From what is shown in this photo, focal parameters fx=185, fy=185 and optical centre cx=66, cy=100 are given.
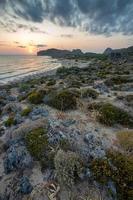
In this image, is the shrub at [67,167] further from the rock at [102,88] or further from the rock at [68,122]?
the rock at [102,88]

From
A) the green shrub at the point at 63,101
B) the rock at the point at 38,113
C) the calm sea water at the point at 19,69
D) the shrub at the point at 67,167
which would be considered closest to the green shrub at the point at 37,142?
the shrub at the point at 67,167

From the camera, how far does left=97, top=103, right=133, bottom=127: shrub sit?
34.9 ft

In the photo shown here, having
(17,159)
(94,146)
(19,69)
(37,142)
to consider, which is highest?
(94,146)

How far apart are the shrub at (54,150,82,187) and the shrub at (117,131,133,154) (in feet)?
7.67

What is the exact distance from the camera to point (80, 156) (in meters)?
7.53

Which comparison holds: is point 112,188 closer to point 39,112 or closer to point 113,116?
point 113,116

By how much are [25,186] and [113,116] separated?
6478 millimetres

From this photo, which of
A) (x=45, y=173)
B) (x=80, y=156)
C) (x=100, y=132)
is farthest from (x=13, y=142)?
(x=100, y=132)

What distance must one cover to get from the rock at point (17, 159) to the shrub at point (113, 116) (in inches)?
187

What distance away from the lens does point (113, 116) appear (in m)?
11.1

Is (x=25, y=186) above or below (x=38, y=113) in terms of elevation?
above

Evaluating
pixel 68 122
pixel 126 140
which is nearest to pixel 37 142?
pixel 68 122

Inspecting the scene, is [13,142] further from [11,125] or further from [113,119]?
[113,119]

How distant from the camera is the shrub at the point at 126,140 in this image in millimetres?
8091
